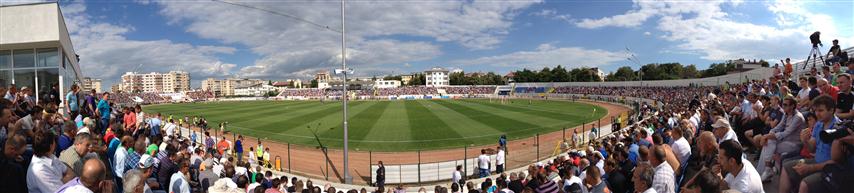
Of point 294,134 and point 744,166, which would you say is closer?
point 744,166

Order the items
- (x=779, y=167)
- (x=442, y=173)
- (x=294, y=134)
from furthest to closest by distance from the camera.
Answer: (x=294, y=134) < (x=442, y=173) < (x=779, y=167)

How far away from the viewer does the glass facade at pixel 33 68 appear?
1384 centimetres

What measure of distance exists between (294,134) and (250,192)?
78.5ft

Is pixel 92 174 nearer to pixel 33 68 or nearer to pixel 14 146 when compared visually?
pixel 14 146

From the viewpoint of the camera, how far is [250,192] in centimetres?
698

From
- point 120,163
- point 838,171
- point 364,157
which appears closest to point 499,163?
point 364,157

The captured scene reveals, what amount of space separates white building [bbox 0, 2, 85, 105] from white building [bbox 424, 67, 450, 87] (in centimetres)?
15789

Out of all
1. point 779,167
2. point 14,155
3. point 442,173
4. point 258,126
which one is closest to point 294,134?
point 258,126

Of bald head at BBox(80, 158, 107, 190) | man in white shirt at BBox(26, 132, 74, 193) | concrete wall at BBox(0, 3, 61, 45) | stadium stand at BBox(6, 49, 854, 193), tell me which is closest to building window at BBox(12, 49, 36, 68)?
concrete wall at BBox(0, 3, 61, 45)

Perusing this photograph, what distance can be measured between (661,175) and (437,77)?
562 feet

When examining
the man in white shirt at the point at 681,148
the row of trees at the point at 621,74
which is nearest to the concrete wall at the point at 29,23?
the man in white shirt at the point at 681,148

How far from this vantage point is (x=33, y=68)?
46.6 feet

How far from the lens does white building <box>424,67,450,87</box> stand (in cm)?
17312

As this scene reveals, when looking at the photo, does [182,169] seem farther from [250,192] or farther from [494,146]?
[494,146]
